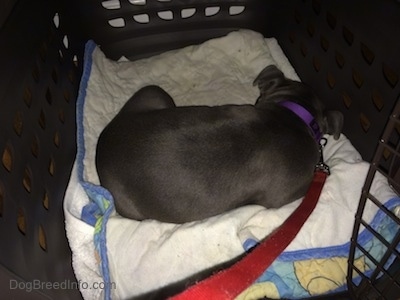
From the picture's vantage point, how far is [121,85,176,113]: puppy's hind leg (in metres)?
1.81

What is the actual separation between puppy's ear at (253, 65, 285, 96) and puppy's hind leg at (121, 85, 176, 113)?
445 mm

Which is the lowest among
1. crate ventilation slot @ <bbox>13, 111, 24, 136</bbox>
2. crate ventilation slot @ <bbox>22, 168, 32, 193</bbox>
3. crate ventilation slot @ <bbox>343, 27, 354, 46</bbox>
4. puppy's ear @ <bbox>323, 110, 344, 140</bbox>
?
puppy's ear @ <bbox>323, 110, 344, 140</bbox>

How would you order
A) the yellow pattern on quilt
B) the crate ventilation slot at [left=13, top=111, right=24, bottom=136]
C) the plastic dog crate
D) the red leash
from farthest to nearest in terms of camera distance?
the yellow pattern on quilt, the crate ventilation slot at [left=13, top=111, right=24, bottom=136], the plastic dog crate, the red leash

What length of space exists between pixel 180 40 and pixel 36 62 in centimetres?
97

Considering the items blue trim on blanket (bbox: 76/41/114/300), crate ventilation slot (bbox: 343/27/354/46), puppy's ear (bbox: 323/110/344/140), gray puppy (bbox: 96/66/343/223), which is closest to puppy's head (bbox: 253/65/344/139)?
puppy's ear (bbox: 323/110/344/140)

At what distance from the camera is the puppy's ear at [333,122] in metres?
1.76

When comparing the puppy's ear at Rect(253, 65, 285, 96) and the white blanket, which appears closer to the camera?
the white blanket

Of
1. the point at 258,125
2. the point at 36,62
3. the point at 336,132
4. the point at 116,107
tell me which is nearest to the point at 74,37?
the point at 116,107

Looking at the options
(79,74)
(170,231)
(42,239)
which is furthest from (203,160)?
(79,74)

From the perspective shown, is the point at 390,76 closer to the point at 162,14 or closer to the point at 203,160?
the point at 203,160

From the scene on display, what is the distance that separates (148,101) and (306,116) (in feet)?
2.25

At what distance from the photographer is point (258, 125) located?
1.56m

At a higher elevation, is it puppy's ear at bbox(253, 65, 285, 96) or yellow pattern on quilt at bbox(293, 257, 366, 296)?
puppy's ear at bbox(253, 65, 285, 96)

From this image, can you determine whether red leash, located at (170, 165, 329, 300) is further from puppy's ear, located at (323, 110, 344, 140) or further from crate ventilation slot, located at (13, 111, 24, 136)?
crate ventilation slot, located at (13, 111, 24, 136)
